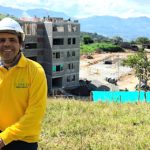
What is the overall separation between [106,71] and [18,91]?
5549 centimetres

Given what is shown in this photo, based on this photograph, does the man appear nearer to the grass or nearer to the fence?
the grass

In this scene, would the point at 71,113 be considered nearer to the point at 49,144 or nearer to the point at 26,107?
the point at 49,144

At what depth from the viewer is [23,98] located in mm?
3398

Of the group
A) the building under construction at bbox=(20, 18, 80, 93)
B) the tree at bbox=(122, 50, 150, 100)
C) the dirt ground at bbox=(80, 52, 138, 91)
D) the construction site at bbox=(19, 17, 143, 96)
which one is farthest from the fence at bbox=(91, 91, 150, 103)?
the dirt ground at bbox=(80, 52, 138, 91)

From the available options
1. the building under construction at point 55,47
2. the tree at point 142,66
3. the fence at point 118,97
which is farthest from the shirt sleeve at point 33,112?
the building under construction at point 55,47

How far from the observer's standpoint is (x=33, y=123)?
338 centimetres

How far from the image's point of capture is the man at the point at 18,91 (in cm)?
335

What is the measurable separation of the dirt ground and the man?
43.9 meters

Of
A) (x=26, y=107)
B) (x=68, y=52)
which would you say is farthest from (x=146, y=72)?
(x=26, y=107)

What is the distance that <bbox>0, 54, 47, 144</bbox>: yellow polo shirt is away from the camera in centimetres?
335

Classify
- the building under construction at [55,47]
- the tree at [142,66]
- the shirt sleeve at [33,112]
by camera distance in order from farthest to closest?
1. the building under construction at [55,47]
2. the tree at [142,66]
3. the shirt sleeve at [33,112]

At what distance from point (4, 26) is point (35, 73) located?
468 millimetres

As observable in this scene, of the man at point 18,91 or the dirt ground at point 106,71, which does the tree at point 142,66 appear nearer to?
the dirt ground at point 106,71

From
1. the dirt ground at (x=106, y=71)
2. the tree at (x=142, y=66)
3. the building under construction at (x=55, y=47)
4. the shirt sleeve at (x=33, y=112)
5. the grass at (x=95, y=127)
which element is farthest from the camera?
the dirt ground at (x=106, y=71)
